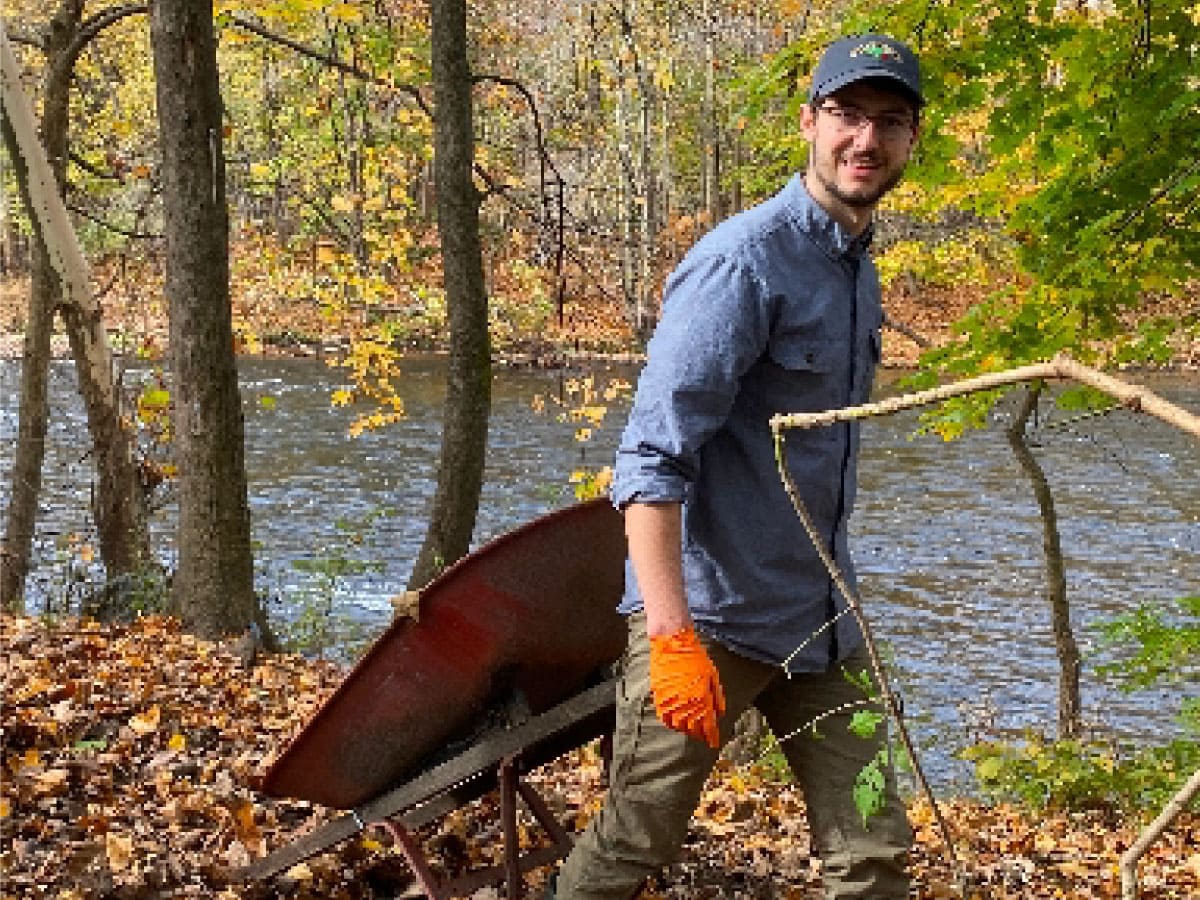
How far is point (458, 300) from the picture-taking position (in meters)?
8.05

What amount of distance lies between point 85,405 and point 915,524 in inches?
396

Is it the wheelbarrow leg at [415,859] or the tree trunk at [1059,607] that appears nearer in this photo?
the wheelbarrow leg at [415,859]

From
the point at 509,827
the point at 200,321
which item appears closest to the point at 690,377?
the point at 509,827

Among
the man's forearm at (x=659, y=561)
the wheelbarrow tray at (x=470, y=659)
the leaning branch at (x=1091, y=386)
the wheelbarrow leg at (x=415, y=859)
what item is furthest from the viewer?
the wheelbarrow leg at (x=415, y=859)

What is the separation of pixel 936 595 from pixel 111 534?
7.61 m

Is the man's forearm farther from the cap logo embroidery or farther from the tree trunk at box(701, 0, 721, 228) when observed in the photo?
the tree trunk at box(701, 0, 721, 228)

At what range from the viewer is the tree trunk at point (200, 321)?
6590 mm

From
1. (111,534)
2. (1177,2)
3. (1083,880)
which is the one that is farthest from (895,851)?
(111,534)

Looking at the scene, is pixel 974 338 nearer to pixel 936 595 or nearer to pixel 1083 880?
pixel 1083 880

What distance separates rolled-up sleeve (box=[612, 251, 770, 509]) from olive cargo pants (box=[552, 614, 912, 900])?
0.41 metres

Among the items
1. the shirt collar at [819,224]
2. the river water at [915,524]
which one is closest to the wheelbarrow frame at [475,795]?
the shirt collar at [819,224]

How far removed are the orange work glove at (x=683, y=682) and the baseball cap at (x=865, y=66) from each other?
49.6 inches

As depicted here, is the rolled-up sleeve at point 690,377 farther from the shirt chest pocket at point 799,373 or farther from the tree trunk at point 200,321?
the tree trunk at point 200,321

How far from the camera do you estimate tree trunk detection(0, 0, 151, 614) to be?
25.7 feet
